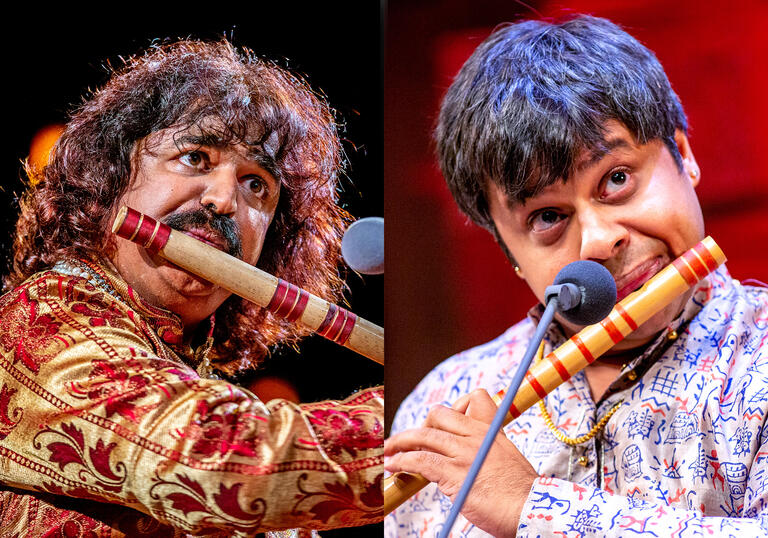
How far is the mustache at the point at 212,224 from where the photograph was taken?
1593 millimetres

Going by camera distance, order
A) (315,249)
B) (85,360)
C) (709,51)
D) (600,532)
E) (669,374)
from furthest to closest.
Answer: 1. (709,51)
2. (669,374)
3. (315,249)
4. (600,532)
5. (85,360)

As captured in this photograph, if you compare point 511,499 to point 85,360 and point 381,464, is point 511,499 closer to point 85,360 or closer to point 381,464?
point 381,464

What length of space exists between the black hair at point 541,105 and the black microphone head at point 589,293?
50 cm

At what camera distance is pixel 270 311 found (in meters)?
1.68

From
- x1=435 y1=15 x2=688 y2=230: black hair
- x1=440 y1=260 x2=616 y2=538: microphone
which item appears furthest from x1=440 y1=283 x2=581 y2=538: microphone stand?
x1=435 y1=15 x2=688 y2=230: black hair

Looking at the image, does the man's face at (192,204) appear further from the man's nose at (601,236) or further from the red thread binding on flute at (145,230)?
the man's nose at (601,236)

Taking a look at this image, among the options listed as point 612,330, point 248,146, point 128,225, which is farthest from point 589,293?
point 128,225

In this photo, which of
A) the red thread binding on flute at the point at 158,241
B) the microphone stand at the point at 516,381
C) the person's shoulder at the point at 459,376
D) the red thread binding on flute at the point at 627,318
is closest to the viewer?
the microphone stand at the point at 516,381

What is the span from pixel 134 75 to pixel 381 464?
0.90 metres

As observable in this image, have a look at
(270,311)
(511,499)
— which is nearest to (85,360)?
(270,311)

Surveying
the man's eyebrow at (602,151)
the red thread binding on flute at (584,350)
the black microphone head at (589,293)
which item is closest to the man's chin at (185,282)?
the black microphone head at (589,293)

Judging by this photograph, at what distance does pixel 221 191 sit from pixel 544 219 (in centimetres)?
77

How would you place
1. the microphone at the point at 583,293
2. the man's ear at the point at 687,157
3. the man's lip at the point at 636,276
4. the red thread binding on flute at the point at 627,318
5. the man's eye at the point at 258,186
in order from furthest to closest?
1. the man's ear at the point at 687,157
2. the man's lip at the point at 636,276
3. the red thread binding on flute at the point at 627,318
4. the man's eye at the point at 258,186
5. the microphone at the point at 583,293

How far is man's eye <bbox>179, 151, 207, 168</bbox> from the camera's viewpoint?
63.6 inches
